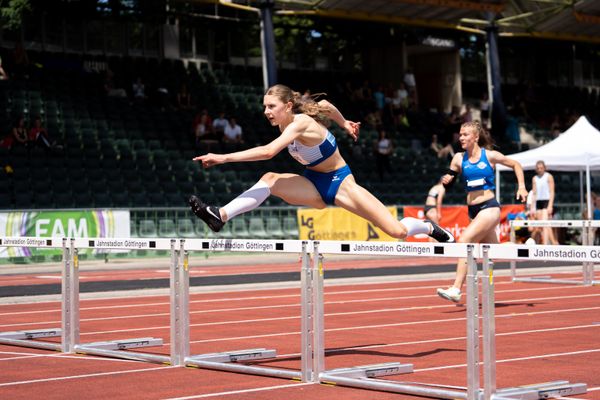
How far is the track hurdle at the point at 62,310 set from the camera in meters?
9.92

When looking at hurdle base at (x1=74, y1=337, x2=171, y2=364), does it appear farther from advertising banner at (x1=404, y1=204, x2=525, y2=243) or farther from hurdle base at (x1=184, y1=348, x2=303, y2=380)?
advertising banner at (x1=404, y1=204, x2=525, y2=243)

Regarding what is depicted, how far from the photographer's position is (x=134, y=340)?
33.0 ft

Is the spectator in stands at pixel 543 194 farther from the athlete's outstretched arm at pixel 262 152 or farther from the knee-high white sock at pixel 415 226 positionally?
the athlete's outstretched arm at pixel 262 152

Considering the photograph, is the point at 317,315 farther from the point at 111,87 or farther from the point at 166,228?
the point at 111,87

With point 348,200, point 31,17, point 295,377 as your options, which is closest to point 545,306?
point 348,200

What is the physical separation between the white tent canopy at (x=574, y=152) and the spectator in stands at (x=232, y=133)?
9.36 metres

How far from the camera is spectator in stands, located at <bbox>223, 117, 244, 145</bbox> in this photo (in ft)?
101

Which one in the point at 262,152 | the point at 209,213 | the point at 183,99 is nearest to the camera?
the point at 262,152

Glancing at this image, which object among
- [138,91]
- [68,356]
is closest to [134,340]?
[68,356]

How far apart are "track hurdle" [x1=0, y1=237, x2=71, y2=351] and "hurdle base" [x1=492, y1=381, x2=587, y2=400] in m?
4.48

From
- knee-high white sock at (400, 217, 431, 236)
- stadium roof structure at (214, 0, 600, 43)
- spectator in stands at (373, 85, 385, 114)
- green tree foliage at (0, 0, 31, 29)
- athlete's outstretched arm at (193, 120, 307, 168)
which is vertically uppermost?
stadium roof structure at (214, 0, 600, 43)

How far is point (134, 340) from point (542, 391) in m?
Result: 4.31

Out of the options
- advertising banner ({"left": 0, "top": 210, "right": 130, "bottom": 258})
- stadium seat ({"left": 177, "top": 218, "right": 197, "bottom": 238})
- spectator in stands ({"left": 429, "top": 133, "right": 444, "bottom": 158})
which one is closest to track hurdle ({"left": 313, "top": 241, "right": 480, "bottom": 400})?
advertising banner ({"left": 0, "top": 210, "right": 130, "bottom": 258})

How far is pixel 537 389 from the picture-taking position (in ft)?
23.2
